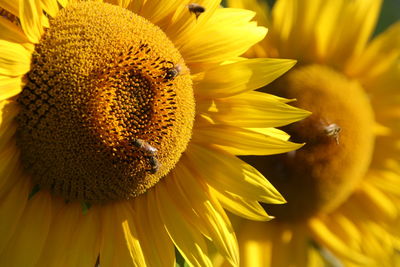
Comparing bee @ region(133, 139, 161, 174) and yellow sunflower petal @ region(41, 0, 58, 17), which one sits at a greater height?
yellow sunflower petal @ region(41, 0, 58, 17)

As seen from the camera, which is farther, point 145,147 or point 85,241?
point 85,241

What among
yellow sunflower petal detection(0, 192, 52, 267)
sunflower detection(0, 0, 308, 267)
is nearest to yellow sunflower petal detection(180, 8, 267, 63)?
sunflower detection(0, 0, 308, 267)

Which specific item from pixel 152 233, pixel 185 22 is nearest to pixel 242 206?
pixel 152 233

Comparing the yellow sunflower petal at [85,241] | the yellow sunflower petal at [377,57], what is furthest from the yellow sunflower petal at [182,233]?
the yellow sunflower petal at [377,57]

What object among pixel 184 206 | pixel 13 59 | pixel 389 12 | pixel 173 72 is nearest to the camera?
pixel 13 59

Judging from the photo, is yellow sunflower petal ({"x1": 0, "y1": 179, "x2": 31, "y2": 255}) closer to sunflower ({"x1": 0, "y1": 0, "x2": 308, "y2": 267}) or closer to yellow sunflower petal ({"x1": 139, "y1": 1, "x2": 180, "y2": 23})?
sunflower ({"x1": 0, "y1": 0, "x2": 308, "y2": 267})

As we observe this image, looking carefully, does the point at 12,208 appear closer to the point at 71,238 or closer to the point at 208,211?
the point at 71,238
